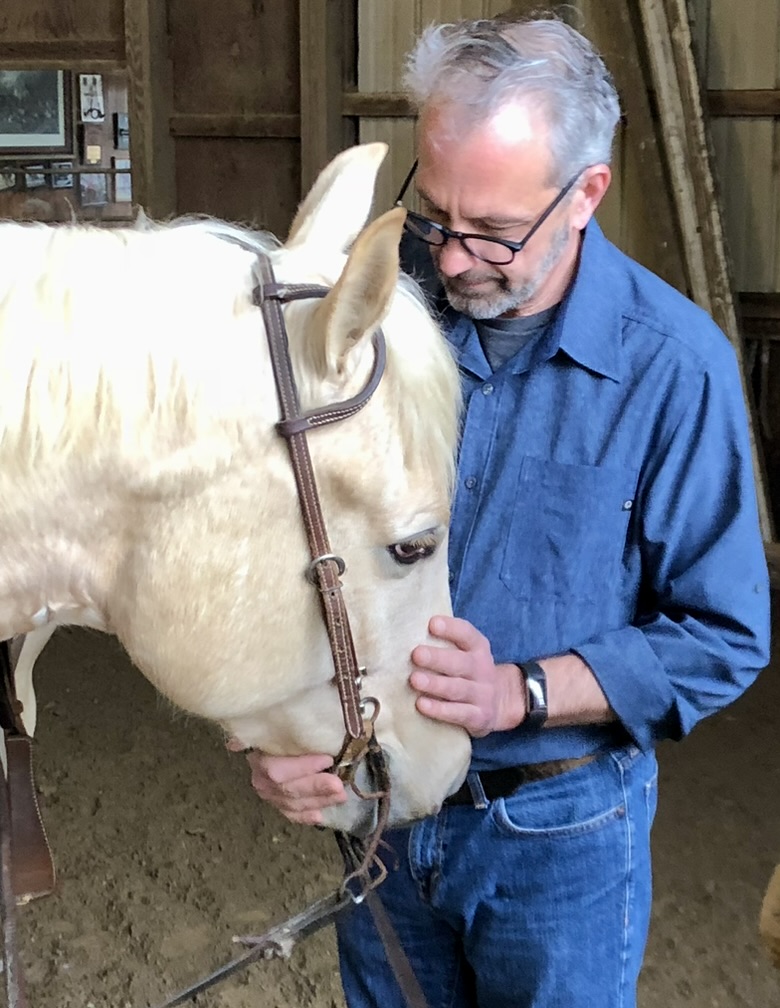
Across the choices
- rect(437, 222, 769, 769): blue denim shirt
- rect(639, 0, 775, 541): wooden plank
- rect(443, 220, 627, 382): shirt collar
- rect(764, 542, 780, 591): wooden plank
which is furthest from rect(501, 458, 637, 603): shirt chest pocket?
rect(639, 0, 775, 541): wooden plank

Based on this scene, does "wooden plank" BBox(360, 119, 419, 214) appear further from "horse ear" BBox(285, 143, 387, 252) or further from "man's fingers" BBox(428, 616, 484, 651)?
"man's fingers" BBox(428, 616, 484, 651)

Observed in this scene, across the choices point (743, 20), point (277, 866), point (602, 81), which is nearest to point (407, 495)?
point (602, 81)

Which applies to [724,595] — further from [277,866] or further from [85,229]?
[277,866]

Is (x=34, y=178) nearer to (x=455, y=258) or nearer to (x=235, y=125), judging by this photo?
(x=235, y=125)

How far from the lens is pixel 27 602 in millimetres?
965

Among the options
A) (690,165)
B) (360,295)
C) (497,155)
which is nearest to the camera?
(360,295)

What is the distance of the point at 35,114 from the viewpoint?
308 inches

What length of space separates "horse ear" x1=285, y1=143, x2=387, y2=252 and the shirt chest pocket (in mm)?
337

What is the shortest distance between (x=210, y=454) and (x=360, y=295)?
0.62ft

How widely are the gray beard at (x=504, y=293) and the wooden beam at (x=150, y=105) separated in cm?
328

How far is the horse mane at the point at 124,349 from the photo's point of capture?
0.88 metres

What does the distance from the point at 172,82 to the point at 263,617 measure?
12.7 feet

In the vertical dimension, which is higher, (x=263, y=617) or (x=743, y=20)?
(x=743, y=20)

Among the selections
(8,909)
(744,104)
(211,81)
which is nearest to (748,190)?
(744,104)
